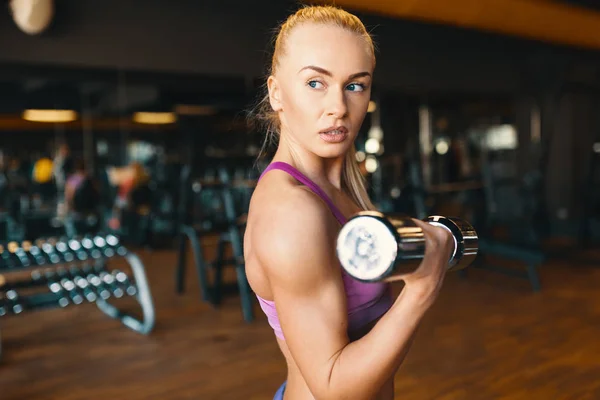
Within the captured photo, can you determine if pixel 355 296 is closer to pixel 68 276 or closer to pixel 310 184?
pixel 310 184

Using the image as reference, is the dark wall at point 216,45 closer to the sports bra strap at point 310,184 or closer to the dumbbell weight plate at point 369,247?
the sports bra strap at point 310,184

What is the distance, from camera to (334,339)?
22.7 inches

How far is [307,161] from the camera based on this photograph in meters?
0.73

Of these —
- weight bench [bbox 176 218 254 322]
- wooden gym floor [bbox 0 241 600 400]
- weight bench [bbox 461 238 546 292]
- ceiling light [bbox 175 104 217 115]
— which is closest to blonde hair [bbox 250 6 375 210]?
wooden gym floor [bbox 0 241 600 400]

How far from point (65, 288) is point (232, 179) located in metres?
3.16

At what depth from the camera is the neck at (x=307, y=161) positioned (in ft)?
2.37

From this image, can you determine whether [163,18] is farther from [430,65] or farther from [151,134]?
[430,65]

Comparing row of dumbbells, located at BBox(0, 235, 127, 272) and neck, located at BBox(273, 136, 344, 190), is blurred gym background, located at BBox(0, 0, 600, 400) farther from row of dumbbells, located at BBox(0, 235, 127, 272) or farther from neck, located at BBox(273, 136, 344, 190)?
neck, located at BBox(273, 136, 344, 190)

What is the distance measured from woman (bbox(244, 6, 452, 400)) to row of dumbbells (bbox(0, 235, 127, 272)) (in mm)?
2502

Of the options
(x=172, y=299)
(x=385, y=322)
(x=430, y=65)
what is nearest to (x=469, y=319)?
(x=172, y=299)

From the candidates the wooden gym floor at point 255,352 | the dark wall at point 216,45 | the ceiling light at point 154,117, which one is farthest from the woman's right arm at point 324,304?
the ceiling light at point 154,117

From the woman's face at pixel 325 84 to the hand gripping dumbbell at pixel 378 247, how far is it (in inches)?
7.9

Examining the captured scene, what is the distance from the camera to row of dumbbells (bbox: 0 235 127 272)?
2809 millimetres

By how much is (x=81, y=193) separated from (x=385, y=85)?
3.63 metres
